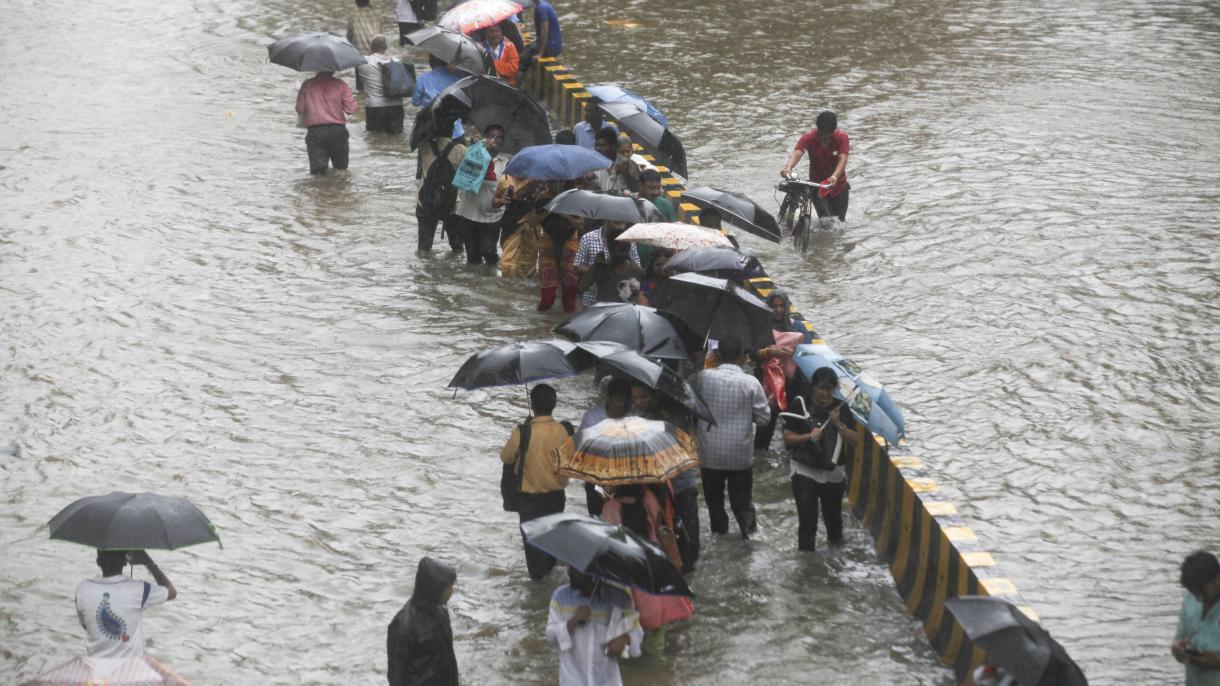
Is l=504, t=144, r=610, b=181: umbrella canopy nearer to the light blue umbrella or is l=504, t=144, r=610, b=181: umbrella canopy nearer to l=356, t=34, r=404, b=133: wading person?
the light blue umbrella

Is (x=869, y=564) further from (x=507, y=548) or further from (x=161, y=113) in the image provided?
(x=161, y=113)

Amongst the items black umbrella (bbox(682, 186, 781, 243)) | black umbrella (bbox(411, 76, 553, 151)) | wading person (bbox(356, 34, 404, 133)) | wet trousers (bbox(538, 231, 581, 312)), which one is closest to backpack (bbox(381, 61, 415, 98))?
wading person (bbox(356, 34, 404, 133))

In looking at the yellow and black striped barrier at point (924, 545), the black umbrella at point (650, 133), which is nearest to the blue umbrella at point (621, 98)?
the black umbrella at point (650, 133)

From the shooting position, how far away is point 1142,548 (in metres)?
10.5

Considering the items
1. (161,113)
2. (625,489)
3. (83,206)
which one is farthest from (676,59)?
(625,489)

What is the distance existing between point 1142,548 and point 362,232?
28.6ft

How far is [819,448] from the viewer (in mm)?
10109

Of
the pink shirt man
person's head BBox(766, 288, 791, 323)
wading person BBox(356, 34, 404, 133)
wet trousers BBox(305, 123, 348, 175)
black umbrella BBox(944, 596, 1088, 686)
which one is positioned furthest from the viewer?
wading person BBox(356, 34, 404, 133)

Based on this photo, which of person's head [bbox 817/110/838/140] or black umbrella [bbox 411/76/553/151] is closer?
black umbrella [bbox 411/76/553/151]

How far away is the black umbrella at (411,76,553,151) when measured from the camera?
1543 centimetres

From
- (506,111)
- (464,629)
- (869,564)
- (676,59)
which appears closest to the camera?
(464,629)

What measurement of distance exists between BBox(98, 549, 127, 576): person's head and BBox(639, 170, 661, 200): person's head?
22.7 ft

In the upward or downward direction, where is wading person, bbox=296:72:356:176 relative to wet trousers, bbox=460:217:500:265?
upward

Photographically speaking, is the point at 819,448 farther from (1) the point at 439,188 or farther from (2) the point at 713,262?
(1) the point at 439,188
